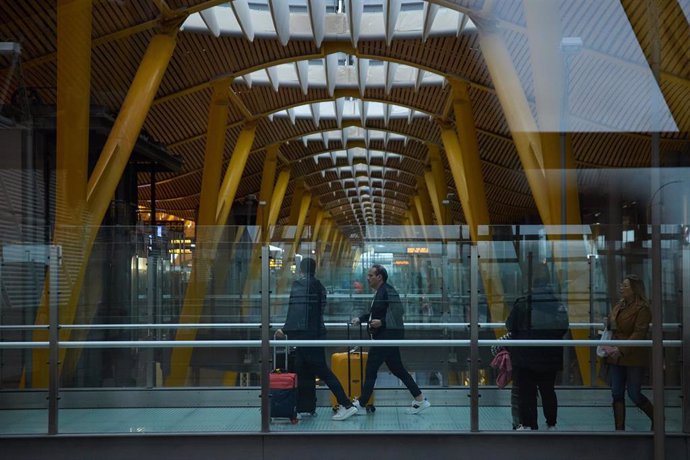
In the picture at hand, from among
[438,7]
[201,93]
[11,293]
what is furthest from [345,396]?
[201,93]

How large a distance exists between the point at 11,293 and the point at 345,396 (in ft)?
11.2

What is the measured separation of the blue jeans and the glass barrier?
0.09 metres

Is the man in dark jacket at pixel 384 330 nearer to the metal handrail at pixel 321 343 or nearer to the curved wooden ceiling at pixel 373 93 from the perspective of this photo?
the metal handrail at pixel 321 343

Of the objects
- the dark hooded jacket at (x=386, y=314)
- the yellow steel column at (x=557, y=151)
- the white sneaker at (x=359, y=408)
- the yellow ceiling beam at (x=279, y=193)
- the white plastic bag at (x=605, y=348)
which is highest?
the yellow ceiling beam at (x=279, y=193)

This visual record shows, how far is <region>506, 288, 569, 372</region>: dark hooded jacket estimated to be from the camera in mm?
7965

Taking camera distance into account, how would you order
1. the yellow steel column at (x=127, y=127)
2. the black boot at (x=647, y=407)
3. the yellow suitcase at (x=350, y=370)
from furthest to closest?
1. the yellow steel column at (x=127, y=127)
2. the yellow suitcase at (x=350, y=370)
3. the black boot at (x=647, y=407)

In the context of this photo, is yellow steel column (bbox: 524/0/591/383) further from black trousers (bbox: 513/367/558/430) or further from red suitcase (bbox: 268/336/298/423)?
red suitcase (bbox: 268/336/298/423)

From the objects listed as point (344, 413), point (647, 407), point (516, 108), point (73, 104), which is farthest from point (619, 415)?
point (516, 108)

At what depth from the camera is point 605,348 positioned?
7.93m

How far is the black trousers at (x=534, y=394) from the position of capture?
7816mm

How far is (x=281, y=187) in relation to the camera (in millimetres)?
43656

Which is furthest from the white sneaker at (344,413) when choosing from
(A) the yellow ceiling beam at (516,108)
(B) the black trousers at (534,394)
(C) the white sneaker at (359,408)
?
(A) the yellow ceiling beam at (516,108)

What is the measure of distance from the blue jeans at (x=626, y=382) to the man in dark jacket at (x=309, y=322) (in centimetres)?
247

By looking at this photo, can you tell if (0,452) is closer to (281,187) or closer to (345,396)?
(345,396)
